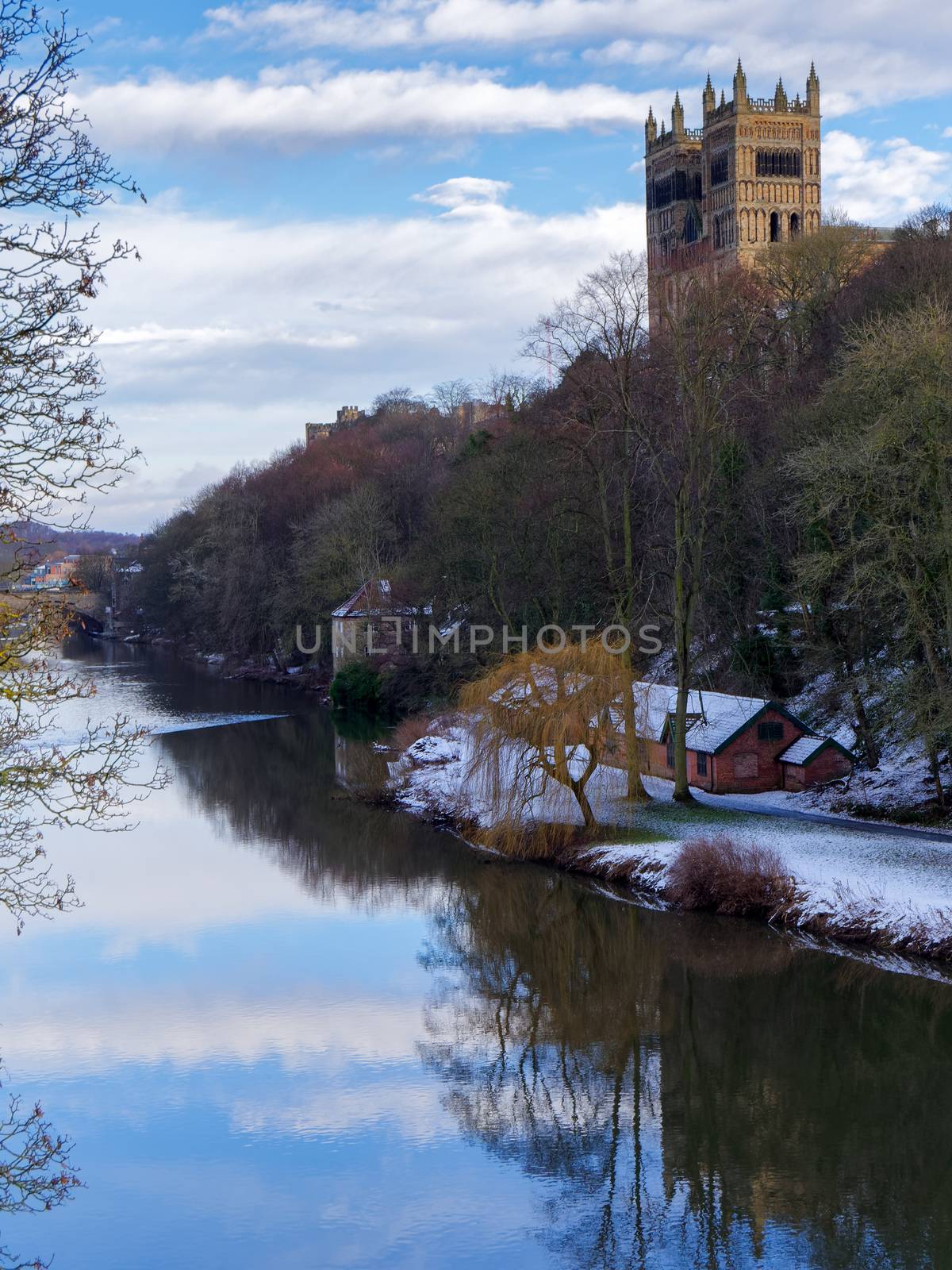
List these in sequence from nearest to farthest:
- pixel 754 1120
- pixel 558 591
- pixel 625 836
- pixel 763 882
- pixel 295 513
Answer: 1. pixel 754 1120
2. pixel 763 882
3. pixel 625 836
4. pixel 558 591
5. pixel 295 513

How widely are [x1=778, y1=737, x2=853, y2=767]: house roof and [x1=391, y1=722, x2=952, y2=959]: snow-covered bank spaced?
0.90 m

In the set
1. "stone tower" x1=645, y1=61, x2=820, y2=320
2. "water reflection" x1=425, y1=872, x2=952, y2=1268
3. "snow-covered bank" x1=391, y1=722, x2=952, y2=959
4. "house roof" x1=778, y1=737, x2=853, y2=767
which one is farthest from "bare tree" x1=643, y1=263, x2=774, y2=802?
"stone tower" x1=645, y1=61, x2=820, y2=320

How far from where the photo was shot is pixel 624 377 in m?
29.4

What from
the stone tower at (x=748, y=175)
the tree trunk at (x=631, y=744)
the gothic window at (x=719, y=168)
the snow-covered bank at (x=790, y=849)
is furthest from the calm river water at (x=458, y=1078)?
the gothic window at (x=719, y=168)

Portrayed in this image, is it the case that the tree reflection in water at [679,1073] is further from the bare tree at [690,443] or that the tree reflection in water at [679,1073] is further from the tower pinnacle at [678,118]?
the tower pinnacle at [678,118]

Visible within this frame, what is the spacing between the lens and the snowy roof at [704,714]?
30.2m

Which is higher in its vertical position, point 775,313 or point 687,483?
point 775,313

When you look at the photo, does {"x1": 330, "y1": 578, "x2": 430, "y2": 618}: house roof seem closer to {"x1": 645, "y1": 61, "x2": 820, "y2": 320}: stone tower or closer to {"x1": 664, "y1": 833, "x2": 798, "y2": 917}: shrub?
{"x1": 664, "y1": 833, "x2": 798, "y2": 917}: shrub

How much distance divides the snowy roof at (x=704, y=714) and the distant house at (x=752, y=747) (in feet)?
0.07

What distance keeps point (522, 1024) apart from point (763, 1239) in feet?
20.3

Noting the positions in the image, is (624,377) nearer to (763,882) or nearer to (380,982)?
(763,882)

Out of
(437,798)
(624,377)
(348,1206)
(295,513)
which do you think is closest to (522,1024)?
(348,1206)

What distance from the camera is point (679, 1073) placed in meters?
16.5

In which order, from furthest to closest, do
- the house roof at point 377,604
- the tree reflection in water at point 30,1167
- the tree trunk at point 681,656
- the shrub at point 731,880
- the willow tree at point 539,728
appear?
the house roof at point 377,604 < the tree trunk at point 681,656 < the willow tree at point 539,728 < the shrub at point 731,880 < the tree reflection in water at point 30,1167
